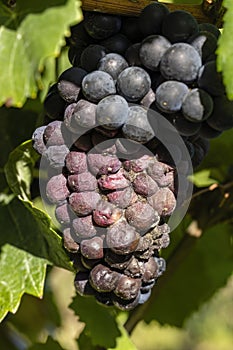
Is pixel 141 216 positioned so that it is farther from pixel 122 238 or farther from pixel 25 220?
pixel 25 220

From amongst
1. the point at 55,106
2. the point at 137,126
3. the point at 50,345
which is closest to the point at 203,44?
the point at 137,126

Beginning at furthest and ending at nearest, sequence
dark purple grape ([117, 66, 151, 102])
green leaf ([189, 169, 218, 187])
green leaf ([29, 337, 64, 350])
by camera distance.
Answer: green leaf ([29, 337, 64, 350])
green leaf ([189, 169, 218, 187])
dark purple grape ([117, 66, 151, 102])

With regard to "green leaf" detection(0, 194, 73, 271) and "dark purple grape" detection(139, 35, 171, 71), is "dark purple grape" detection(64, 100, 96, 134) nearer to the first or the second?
"dark purple grape" detection(139, 35, 171, 71)

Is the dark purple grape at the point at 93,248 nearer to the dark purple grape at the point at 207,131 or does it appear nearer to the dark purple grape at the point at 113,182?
the dark purple grape at the point at 113,182

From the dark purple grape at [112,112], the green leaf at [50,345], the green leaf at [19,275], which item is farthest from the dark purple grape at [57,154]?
the green leaf at [50,345]

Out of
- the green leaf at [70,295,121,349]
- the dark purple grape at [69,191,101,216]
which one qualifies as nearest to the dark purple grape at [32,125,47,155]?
the dark purple grape at [69,191,101,216]
